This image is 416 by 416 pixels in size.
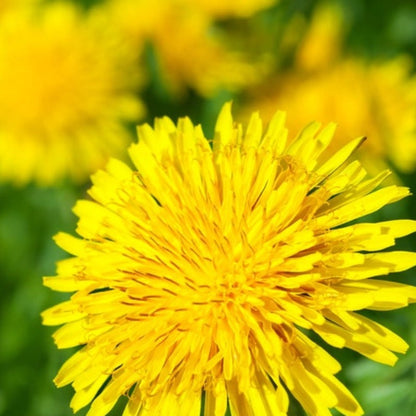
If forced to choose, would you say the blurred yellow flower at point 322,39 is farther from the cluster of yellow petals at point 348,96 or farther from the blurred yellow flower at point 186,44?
the blurred yellow flower at point 186,44

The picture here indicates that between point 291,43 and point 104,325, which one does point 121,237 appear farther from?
point 291,43

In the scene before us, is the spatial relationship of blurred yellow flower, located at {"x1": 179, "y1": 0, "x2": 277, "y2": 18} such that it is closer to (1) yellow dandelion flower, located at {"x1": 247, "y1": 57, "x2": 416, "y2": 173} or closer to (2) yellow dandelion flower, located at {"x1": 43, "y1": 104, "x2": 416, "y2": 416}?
(1) yellow dandelion flower, located at {"x1": 247, "y1": 57, "x2": 416, "y2": 173}

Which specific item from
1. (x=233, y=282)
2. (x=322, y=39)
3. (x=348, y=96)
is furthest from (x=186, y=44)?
(x=233, y=282)

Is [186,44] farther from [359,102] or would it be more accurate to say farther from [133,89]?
[359,102]

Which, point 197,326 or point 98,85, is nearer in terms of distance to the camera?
point 197,326

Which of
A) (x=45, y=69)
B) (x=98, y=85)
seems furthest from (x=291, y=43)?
(x=45, y=69)

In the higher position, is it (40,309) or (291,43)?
(291,43)

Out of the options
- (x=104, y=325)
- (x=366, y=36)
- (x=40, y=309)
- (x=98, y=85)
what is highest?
(x=98, y=85)
